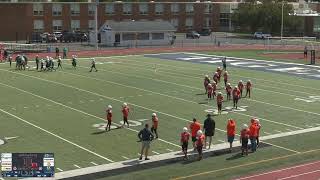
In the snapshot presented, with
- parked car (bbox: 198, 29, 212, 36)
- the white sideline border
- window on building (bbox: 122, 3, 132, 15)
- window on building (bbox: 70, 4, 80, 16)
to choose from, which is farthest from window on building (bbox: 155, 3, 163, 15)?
the white sideline border

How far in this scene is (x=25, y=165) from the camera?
13.8 metres

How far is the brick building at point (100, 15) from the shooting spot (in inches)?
3014

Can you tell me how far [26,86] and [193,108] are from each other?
1173cm

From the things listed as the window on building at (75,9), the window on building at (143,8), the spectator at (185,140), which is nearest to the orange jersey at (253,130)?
the spectator at (185,140)

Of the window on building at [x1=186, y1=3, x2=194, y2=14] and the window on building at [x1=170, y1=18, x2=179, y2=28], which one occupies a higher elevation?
the window on building at [x1=186, y1=3, x2=194, y2=14]

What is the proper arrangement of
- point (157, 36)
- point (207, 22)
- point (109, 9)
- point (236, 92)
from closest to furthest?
point (236, 92), point (157, 36), point (109, 9), point (207, 22)

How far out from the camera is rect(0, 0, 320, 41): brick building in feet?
251

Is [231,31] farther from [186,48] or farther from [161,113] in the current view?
[161,113]

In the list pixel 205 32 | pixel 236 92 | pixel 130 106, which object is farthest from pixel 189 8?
pixel 236 92

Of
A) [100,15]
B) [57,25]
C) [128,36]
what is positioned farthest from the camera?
[100,15]

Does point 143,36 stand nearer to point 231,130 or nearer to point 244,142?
point 231,130

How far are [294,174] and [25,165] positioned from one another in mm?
→ 7821

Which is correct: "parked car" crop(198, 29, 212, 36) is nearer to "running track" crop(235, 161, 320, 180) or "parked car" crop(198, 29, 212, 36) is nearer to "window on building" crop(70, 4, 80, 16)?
"window on building" crop(70, 4, 80, 16)

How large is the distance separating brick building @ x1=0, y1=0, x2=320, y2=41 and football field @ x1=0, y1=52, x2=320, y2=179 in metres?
34.4
